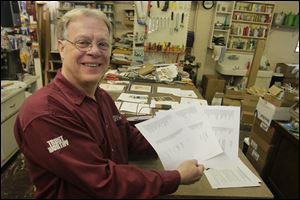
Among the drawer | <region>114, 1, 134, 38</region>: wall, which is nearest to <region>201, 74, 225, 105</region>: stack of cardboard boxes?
<region>114, 1, 134, 38</region>: wall

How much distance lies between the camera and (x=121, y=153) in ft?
3.17

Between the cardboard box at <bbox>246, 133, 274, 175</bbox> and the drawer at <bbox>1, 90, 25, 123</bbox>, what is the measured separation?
2338 millimetres

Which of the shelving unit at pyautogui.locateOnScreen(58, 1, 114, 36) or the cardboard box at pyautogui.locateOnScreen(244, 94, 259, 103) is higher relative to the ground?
the shelving unit at pyautogui.locateOnScreen(58, 1, 114, 36)

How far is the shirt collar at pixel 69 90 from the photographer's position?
2.67ft

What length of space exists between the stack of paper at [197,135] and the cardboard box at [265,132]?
1.33 metres

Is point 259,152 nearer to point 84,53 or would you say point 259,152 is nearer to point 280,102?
point 280,102

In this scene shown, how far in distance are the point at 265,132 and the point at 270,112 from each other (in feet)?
0.67

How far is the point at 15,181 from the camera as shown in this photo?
81.2 inches

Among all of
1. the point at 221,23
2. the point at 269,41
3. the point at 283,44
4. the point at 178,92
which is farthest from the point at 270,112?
the point at 283,44

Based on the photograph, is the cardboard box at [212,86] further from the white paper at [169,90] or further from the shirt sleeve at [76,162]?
the shirt sleeve at [76,162]

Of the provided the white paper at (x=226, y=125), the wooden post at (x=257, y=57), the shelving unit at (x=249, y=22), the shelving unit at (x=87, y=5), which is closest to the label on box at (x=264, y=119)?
the wooden post at (x=257, y=57)

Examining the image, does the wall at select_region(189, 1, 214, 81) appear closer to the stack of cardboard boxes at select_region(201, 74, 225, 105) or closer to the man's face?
the stack of cardboard boxes at select_region(201, 74, 225, 105)

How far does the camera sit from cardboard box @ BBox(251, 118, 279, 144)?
79.2 inches

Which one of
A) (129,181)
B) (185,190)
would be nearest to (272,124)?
(185,190)
